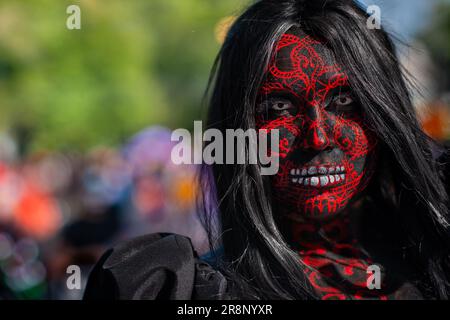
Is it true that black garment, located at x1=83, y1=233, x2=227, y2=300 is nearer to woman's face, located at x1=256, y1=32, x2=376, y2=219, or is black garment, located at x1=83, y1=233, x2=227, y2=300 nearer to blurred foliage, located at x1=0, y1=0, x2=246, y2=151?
woman's face, located at x1=256, y1=32, x2=376, y2=219

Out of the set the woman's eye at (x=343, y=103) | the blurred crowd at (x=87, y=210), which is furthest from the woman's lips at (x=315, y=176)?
the blurred crowd at (x=87, y=210)

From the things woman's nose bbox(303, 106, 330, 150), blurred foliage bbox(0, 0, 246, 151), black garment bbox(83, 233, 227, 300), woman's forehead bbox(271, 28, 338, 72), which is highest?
blurred foliage bbox(0, 0, 246, 151)

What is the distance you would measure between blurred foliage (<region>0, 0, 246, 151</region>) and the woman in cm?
938

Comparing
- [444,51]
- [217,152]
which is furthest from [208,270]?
[444,51]

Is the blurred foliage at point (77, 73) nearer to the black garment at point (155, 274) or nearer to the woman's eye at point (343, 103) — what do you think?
the woman's eye at point (343, 103)

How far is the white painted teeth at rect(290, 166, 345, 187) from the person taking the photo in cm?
160

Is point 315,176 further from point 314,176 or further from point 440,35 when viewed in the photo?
point 440,35

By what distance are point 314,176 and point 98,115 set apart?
1128 cm

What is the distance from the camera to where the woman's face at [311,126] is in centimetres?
160

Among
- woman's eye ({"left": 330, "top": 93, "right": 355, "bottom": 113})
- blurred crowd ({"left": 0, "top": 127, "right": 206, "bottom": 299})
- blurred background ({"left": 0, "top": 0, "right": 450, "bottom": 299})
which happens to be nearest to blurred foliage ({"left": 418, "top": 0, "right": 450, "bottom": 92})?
blurred background ({"left": 0, "top": 0, "right": 450, "bottom": 299})
